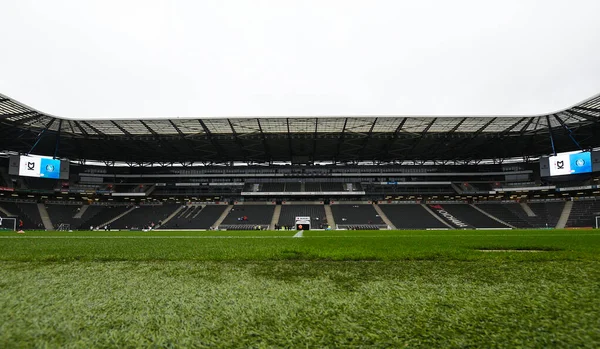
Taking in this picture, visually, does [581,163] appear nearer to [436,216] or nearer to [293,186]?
[436,216]

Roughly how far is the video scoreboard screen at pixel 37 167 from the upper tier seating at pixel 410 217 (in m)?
43.3

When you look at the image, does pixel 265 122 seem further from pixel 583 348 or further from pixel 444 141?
pixel 583 348

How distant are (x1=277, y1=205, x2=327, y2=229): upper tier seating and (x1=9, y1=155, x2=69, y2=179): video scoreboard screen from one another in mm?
28006

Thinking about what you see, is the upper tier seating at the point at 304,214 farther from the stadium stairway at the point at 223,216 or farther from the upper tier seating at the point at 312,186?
the stadium stairway at the point at 223,216

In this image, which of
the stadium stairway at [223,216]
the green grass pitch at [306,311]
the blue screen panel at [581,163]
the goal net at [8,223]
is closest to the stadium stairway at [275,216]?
the stadium stairway at [223,216]

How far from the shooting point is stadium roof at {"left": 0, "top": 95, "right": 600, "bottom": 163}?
29.5m

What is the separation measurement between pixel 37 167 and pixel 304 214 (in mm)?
33378

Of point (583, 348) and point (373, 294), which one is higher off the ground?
point (583, 348)

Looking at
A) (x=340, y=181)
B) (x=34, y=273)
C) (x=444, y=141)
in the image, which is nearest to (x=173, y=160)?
(x=340, y=181)

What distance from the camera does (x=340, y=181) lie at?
5003cm

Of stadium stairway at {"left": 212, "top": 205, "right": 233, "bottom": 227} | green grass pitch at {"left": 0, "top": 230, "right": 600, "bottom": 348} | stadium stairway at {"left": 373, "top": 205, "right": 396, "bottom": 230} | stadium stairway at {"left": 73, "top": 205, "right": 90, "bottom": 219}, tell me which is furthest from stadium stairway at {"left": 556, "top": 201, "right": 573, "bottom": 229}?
stadium stairway at {"left": 73, "top": 205, "right": 90, "bottom": 219}

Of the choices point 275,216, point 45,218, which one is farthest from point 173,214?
point 45,218

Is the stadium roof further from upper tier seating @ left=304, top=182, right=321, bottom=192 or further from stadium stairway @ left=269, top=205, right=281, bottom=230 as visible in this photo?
stadium stairway @ left=269, top=205, right=281, bottom=230

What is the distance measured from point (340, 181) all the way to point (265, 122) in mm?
23181
